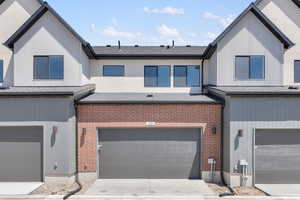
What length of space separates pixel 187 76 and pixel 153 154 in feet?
23.4

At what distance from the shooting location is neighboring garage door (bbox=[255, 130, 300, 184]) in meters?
13.4

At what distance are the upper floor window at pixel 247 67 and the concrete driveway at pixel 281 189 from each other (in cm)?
650

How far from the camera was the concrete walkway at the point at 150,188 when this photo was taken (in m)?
11.8

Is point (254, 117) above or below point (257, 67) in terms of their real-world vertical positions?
below

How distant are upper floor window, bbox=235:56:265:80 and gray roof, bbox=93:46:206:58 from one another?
328 centimetres

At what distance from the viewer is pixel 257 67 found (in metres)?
16.3

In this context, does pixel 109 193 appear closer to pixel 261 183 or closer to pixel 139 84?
pixel 261 183

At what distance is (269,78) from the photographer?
16219mm

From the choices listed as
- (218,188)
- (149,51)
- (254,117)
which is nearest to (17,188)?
(218,188)

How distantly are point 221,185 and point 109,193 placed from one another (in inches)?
225

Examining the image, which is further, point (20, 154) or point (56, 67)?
point (56, 67)

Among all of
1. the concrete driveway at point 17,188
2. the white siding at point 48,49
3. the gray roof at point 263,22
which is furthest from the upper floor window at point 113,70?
→ the concrete driveway at point 17,188

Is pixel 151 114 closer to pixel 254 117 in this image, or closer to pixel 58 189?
pixel 254 117

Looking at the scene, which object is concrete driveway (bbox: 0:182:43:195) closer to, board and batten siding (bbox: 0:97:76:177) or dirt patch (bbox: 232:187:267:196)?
board and batten siding (bbox: 0:97:76:177)
